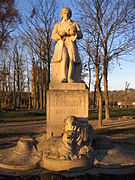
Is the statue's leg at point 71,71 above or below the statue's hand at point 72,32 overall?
below

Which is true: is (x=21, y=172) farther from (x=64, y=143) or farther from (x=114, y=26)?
(x=114, y=26)

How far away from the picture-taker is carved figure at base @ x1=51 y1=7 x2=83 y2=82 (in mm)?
6630

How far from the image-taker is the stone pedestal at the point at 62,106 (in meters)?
6.27

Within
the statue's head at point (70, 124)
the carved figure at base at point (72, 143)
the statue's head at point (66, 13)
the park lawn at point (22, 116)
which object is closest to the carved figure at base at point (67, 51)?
the statue's head at point (66, 13)

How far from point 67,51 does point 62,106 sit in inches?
70.2

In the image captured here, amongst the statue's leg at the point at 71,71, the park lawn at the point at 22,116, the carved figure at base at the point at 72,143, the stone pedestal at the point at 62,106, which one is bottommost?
the park lawn at the point at 22,116

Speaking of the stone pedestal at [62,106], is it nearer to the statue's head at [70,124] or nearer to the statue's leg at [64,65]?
the statue's leg at [64,65]

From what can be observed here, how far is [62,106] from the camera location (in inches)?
247

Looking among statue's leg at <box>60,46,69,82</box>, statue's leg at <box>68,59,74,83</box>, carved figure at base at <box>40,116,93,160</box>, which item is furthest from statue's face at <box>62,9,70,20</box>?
carved figure at base at <box>40,116,93,160</box>

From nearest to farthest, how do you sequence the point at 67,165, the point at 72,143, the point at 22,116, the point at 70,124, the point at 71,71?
the point at 67,165
the point at 72,143
the point at 70,124
the point at 71,71
the point at 22,116

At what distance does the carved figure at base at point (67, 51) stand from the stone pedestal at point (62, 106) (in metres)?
0.51

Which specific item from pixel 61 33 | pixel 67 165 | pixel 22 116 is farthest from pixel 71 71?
pixel 22 116

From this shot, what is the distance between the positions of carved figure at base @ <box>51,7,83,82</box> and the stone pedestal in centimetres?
51

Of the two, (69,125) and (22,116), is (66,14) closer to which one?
(69,125)
